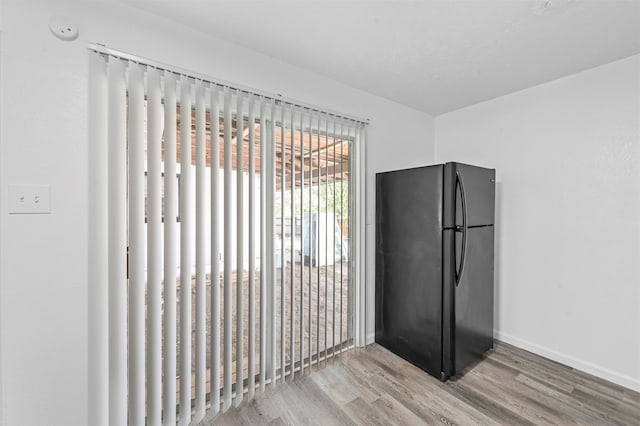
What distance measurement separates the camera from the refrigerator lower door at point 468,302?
218 cm

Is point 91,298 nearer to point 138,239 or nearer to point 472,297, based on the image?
point 138,239

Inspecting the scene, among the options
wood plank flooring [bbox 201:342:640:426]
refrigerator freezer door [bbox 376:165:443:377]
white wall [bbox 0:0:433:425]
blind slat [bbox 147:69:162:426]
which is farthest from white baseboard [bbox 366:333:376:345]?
white wall [bbox 0:0:433:425]

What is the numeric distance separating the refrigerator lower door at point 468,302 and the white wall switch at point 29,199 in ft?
8.03

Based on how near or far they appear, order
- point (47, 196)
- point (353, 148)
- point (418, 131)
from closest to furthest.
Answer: point (47, 196)
point (353, 148)
point (418, 131)

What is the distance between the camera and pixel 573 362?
237 cm

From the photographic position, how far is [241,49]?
2004mm

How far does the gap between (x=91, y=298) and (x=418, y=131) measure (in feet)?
10.4

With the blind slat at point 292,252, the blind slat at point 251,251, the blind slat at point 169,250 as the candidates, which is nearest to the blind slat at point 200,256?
the blind slat at point 169,250

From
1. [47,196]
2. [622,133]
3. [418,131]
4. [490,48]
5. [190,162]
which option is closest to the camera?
[47,196]

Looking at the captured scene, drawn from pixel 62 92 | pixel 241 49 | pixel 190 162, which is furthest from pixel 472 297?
pixel 62 92

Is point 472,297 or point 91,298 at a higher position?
point 91,298

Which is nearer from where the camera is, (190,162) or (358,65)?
(190,162)

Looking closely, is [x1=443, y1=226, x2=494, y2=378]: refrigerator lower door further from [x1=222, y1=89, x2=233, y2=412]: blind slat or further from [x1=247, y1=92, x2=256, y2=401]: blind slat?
[x1=222, y1=89, x2=233, y2=412]: blind slat

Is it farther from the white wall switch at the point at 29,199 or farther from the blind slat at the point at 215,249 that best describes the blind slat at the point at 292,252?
the white wall switch at the point at 29,199
